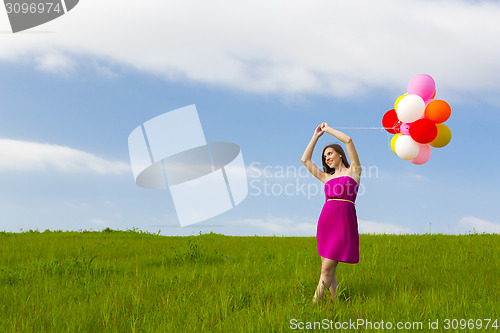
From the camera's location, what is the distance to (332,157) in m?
5.07

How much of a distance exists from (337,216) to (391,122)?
113 inches

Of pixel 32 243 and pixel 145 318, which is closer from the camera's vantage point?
pixel 145 318

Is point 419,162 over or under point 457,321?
over

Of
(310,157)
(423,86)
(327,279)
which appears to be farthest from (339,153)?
(423,86)

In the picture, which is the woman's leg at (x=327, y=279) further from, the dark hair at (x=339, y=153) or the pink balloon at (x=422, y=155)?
the pink balloon at (x=422, y=155)

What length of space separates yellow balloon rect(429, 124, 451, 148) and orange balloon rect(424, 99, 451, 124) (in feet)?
0.55

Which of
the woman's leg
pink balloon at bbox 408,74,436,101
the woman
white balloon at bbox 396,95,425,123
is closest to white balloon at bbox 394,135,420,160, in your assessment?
white balloon at bbox 396,95,425,123

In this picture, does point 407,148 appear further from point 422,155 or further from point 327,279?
point 327,279

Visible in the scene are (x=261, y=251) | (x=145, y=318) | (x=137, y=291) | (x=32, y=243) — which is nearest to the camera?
(x=145, y=318)

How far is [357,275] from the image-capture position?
5852mm

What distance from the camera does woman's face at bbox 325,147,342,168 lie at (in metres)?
5.05

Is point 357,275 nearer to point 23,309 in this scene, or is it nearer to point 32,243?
point 23,309

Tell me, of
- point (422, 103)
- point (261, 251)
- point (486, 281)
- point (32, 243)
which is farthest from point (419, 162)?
point (32, 243)

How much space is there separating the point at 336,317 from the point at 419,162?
Result: 3.38 metres
